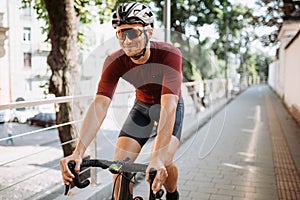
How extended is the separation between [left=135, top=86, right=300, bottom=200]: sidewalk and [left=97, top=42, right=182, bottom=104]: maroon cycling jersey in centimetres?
54

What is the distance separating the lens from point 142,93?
2154mm

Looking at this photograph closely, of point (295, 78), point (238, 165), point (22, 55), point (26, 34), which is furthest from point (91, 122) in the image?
point (295, 78)

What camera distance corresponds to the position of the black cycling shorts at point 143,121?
208 centimetres

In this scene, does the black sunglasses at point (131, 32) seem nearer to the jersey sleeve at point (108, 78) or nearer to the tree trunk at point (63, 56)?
the jersey sleeve at point (108, 78)

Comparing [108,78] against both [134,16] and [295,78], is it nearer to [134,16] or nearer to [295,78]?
[134,16]

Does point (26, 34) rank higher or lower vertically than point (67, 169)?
higher

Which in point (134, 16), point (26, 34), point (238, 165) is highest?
point (26, 34)

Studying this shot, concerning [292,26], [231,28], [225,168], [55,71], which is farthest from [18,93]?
[231,28]

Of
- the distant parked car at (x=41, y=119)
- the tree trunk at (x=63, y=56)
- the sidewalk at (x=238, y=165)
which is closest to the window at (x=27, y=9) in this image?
the tree trunk at (x=63, y=56)

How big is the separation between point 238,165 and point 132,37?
3811mm

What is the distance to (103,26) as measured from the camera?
22.5 ft

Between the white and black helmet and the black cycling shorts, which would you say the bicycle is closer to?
the black cycling shorts

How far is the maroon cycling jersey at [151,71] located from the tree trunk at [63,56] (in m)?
2.67

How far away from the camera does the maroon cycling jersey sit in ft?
6.00
